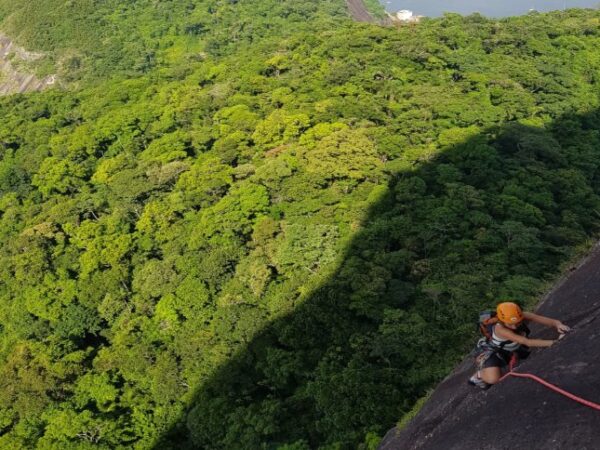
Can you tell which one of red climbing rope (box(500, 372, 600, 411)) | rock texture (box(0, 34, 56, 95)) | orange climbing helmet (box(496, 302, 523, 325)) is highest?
rock texture (box(0, 34, 56, 95))

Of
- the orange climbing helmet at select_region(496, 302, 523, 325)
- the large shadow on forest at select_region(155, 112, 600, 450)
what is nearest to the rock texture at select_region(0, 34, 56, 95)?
the large shadow on forest at select_region(155, 112, 600, 450)

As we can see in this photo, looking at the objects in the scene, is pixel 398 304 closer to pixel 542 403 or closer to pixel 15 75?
pixel 542 403

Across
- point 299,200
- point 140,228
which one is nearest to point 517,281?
point 299,200

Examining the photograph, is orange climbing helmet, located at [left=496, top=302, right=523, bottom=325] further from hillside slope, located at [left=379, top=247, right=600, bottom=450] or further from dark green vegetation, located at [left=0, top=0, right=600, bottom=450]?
dark green vegetation, located at [left=0, top=0, right=600, bottom=450]

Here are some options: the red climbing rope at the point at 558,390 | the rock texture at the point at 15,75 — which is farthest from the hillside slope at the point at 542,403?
the rock texture at the point at 15,75

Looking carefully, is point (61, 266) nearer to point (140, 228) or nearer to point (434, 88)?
point (140, 228)

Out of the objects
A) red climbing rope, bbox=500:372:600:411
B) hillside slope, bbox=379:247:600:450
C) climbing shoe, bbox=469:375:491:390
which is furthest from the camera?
climbing shoe, bbox=469:375:491:390
